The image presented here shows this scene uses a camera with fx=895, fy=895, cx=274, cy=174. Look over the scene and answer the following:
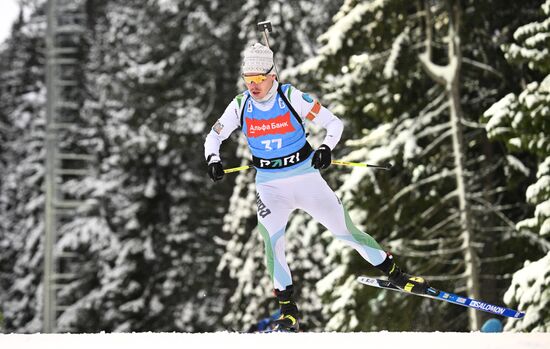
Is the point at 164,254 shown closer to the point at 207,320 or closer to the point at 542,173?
the point at 207,320

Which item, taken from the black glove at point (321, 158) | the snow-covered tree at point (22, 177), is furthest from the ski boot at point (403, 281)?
the snow-covered tree at point (22, 177)

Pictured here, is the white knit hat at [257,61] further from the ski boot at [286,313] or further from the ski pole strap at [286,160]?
the ski boot at [286,313]

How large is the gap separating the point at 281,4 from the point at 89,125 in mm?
12397

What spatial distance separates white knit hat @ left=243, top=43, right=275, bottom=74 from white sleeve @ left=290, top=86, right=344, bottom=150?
0.27 meters

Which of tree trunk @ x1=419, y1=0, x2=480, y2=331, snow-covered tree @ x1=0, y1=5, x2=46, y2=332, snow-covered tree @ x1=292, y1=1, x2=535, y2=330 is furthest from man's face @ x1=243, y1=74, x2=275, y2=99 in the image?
snow-covered tree @ x1=0, y1=5, x2=46, y2=332

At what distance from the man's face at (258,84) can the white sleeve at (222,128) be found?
0.29 m

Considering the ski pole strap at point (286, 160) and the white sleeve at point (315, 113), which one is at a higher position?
the white sleeve at point (315, 113)

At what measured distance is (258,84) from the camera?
7152 millimetres

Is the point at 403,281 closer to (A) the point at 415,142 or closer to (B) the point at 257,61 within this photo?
(B) the point at 257,61

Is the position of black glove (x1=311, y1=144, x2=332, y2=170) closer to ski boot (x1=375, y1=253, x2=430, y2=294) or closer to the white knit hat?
the white knit hat

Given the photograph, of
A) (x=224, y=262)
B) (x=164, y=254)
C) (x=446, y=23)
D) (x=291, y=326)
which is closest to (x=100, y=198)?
(x=164, y=254)

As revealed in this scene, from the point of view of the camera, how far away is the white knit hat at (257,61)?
23.6 ft

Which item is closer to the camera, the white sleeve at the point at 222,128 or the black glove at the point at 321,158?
the black glove at the point at 321,158
